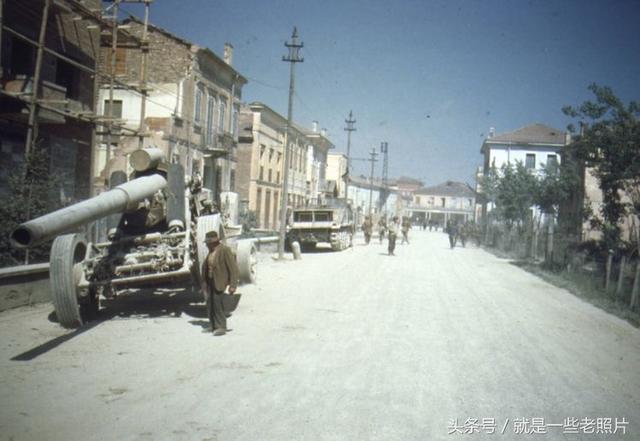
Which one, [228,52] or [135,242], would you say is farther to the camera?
[228,52]

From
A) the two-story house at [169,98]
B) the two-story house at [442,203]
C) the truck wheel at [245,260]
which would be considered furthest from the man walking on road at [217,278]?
the two-story house at [442,203]

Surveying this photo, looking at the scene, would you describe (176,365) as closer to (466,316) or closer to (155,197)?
(155,197)

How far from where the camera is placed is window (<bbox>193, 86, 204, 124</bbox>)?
92.1 feet

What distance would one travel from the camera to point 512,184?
3488 cm

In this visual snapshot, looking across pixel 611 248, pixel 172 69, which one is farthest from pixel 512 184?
pixel 172 69

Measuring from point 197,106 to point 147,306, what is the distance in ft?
66.2

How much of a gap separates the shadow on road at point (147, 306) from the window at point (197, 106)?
18.3 meters

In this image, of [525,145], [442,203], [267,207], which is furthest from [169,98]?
[442,203]

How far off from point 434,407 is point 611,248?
15.9 m

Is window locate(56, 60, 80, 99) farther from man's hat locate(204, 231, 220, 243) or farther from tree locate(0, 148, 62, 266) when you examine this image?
man's hat locate(204, 231, 220, 243)

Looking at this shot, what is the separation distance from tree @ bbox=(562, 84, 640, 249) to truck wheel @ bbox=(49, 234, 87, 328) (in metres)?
16.2

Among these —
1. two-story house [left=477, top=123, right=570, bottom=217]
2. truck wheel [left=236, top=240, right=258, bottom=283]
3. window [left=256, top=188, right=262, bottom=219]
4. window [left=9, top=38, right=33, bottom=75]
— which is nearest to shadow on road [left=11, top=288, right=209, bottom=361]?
truck wheel [left=236, top=240, right=258, bottom=283]

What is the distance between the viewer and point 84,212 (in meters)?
6.58

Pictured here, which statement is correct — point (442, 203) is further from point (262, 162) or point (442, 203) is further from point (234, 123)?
point (234, 123)
